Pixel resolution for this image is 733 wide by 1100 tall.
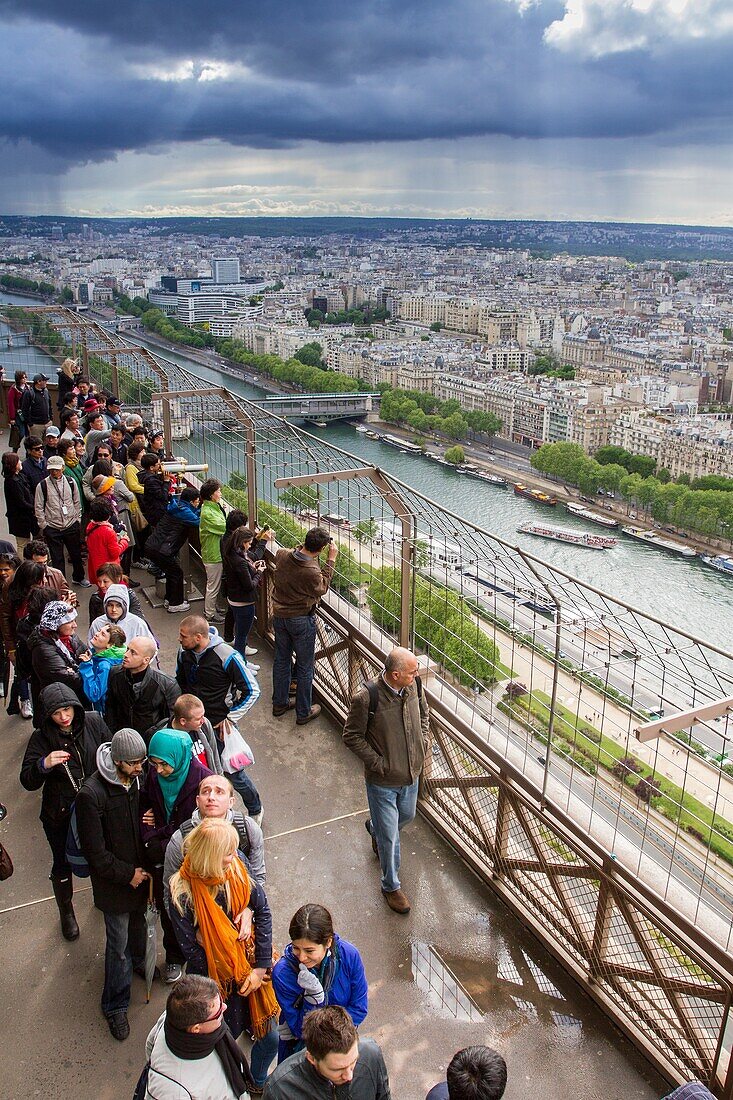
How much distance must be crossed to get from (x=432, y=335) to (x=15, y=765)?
107 m

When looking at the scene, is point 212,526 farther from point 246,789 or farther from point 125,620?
point 246,789

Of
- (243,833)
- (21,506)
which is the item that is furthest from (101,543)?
(243,833)

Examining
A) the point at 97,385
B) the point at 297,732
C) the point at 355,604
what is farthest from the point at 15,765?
the point at 97,385

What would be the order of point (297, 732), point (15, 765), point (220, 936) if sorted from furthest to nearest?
point (297, 732)
point (15, 765)
point (220, 936)

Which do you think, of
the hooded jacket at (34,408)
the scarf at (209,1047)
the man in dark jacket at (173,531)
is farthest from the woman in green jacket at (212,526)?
the hooded jacket at (34,408)

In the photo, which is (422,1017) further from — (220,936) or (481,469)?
(481,469)

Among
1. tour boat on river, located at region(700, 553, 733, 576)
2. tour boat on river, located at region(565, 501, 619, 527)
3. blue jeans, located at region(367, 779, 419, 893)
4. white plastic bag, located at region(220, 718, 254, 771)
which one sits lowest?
tour boat on river, located at region(700, 553, 733, 576)

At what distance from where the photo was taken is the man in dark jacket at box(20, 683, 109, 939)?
7.50 feet

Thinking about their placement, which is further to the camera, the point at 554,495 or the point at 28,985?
the point at 554,495

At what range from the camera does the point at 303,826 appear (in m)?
2.96

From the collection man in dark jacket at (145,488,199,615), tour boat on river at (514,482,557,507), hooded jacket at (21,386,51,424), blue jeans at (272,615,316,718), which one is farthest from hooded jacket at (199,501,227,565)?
tour boat on river at (514,482,557,507)

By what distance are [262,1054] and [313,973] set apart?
1.45 feet

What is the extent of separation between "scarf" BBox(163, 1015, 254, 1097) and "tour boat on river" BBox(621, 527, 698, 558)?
154ft

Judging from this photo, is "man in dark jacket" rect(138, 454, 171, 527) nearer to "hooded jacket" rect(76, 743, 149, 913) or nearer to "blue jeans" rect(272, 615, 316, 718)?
"blue jeans" rect(272, 615, 316, 718)
